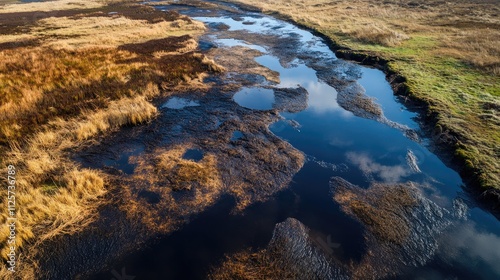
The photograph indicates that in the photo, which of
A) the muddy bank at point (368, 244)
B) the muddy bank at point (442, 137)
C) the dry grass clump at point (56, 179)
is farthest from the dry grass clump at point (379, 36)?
the dry grass clump at point (56, 179)

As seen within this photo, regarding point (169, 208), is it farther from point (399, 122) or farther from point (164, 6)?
point (164, 6)

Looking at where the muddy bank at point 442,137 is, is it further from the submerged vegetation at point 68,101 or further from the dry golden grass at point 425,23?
the submerged vegetation at point 68,101

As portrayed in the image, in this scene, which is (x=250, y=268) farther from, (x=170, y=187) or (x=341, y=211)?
(x=170, y=187)

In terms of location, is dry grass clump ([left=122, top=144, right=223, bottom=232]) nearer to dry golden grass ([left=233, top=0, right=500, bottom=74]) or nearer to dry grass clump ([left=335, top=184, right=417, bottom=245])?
dry grass clump ([left=335, top=184, right=417, bottom=245])

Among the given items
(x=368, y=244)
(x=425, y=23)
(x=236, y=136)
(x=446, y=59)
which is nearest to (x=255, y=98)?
(x=236, y=136)

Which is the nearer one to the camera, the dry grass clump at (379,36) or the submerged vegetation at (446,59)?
the submerged vegetation at (446,59)

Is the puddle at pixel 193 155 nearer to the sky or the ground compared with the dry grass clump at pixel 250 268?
nearer to the ground

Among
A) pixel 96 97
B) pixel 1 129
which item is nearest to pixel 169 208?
pixel 1 129

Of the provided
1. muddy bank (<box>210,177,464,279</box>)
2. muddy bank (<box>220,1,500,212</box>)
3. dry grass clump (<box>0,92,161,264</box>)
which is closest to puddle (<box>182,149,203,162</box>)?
dry grass clump (<box>0,92,161,264</box>)
